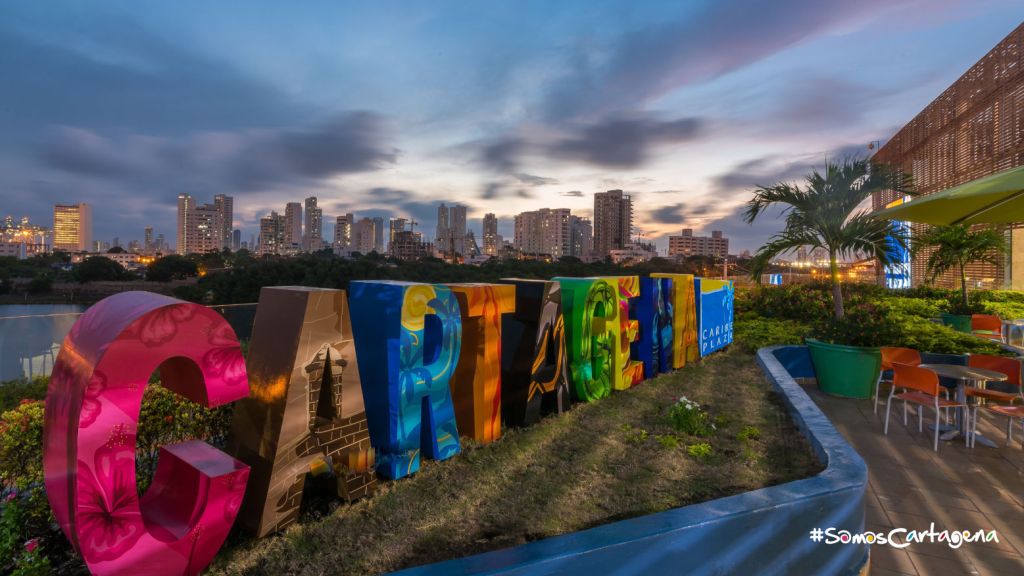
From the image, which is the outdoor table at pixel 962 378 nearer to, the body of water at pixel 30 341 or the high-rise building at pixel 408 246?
the body of water at pixel 30 341

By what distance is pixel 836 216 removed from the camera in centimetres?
916

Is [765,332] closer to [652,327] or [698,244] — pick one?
[652,327]

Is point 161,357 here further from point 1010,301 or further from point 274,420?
point 1010,301

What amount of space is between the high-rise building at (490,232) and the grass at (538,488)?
6840 inches

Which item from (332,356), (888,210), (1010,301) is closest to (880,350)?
A: (888,210)

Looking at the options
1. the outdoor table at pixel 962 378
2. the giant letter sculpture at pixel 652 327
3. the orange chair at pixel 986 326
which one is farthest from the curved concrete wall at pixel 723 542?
the orange chair at pixel 986 326

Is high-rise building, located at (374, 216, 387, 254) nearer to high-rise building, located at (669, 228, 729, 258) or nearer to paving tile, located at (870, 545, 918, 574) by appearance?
high-rise building, located at (669, 228, 729, 258)

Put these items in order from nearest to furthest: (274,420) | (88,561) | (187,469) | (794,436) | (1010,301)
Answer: (88,561) < (187,469) < (274,420) < (794,436) < (1010,301)

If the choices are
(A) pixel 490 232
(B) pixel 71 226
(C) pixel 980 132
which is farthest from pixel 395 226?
(C) pixel 980 132

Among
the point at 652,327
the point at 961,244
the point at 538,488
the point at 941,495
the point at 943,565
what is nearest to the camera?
the point at 943,565

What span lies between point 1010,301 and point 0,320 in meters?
22.2

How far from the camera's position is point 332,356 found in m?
3.46

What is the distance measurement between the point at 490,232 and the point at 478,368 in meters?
182

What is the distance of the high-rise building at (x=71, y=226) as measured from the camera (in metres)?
132
